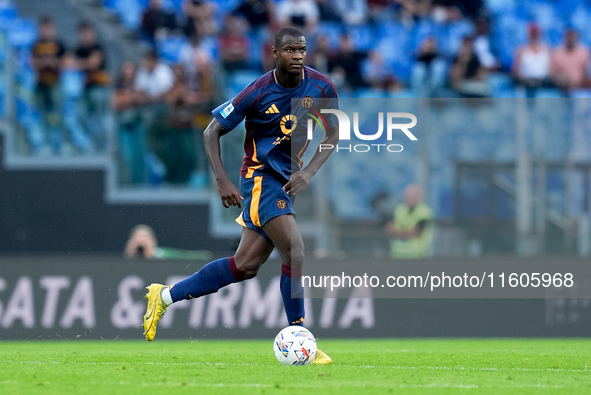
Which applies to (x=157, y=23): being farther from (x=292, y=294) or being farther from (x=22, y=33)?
(x=292, y=294)

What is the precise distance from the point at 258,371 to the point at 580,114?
6382 millimetres

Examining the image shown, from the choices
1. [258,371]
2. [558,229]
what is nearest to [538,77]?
[558,229]

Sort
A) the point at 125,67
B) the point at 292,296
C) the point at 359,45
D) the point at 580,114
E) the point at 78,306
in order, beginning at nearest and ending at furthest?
the point at 292,296 → the point at 78,306 → the point at 580,114 → the point at 125,67 → the point at 359,45

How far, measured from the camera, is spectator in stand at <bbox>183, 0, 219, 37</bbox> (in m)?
13.7

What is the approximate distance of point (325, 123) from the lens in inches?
252

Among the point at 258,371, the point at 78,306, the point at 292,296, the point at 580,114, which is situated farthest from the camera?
the point at 580,114

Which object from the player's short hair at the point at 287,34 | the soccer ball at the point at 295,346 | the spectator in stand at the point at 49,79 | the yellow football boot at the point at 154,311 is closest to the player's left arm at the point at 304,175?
the player's short hair at the point at 287,34

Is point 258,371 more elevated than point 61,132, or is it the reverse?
point 61,132

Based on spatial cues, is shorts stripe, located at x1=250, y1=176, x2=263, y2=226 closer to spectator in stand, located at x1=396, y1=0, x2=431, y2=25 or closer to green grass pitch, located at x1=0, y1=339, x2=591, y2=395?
green grass pitch, located at x1=0, y1=339, x2=591, y2=395

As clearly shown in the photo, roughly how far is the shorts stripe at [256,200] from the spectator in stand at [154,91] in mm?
5412

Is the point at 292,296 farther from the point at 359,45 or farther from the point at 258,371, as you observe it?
the point at 359,45

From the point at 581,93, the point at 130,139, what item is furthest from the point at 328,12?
the point at 130,139

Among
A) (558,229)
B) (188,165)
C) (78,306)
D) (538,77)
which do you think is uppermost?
(538,77)

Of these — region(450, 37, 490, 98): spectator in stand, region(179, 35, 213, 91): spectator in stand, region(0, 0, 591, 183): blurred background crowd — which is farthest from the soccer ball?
region(450, 37, 490, 98): spectator in stand
